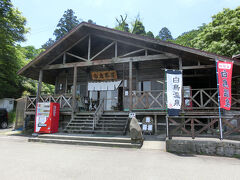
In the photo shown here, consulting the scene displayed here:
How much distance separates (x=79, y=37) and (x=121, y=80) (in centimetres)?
429

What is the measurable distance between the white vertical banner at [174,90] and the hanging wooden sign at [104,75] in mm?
5498

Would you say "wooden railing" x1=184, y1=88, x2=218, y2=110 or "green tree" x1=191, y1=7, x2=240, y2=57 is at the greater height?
"green tree" x1=191, y1=7, x2=240, y2=57

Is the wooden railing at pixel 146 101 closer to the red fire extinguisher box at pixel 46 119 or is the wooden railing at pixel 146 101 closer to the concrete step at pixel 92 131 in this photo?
the concrete step at pixel 92 131

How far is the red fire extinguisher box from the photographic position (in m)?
9.60

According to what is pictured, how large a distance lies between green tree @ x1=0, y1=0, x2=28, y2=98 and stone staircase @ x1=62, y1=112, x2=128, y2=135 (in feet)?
43.3

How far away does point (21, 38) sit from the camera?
2197 centimetres

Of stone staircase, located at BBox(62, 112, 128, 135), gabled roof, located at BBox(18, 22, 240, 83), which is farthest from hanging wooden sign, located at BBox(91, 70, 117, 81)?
stone staircase, located at BBox(62, 112, 128, 135)

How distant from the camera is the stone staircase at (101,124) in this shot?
352 inches

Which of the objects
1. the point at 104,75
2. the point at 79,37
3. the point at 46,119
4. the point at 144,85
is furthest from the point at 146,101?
the point at 79,37

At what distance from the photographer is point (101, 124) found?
378 inches

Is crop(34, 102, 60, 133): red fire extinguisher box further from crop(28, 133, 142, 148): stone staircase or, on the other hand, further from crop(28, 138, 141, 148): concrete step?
crop(28, 138, 141, 148): concrete step

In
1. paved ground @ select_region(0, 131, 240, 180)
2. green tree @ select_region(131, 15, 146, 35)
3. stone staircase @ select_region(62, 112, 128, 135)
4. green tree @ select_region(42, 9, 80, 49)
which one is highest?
green tree @ select_region(42, 9, 80, 49)

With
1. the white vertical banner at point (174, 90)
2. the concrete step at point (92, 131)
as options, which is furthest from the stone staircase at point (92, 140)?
the white vertical banner at point (174, 90)

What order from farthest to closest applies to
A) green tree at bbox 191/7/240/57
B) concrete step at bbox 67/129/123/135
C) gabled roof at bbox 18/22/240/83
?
green tree at bbox 191/7/240/57 → gabled roof at bbox 18/22/240/83 → concrete step at bbox 67/129/123/135
